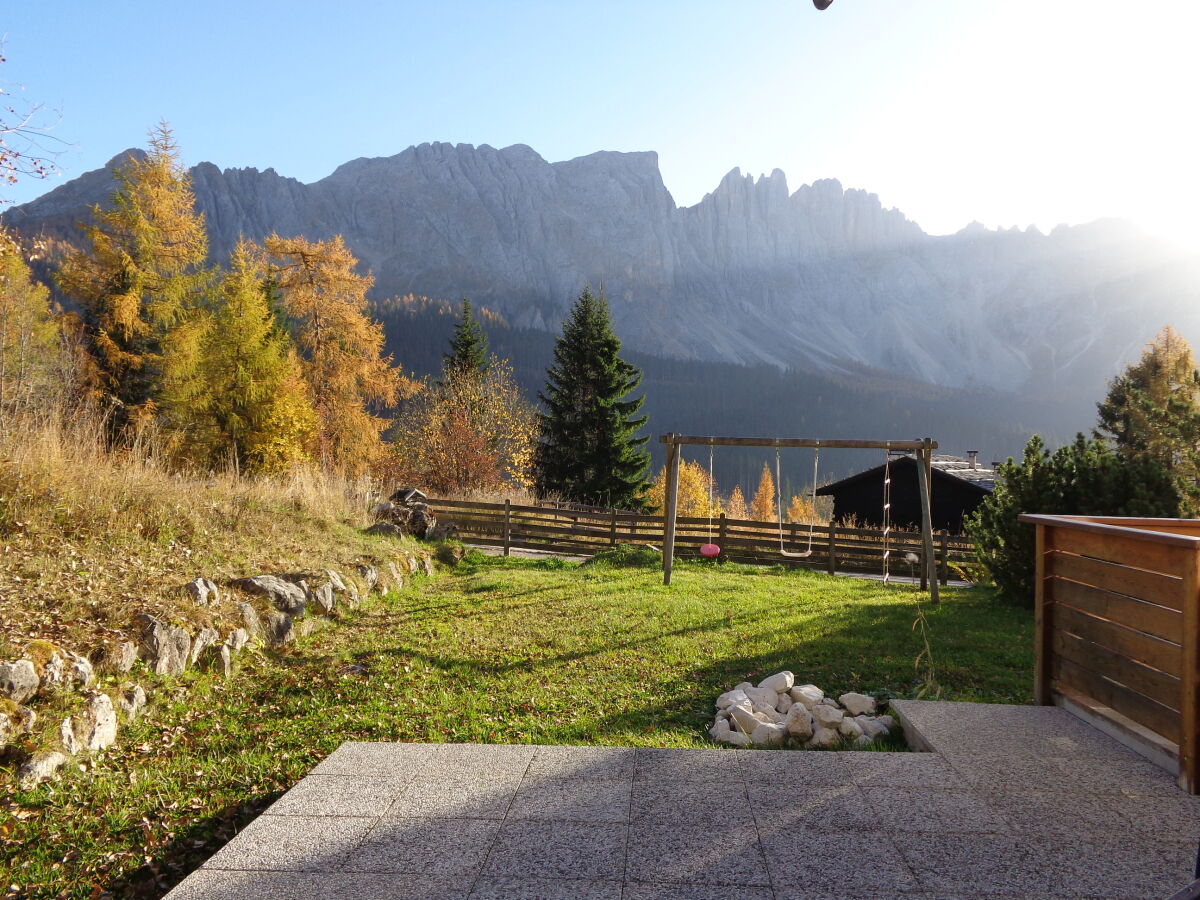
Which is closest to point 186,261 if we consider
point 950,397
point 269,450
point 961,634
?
point 269,450

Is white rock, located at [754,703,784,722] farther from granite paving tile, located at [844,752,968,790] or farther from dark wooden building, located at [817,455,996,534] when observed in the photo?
dark wooden building, located at [817,455,996,534]

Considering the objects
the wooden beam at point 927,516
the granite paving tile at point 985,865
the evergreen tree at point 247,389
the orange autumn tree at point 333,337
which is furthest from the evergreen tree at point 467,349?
the granite paving tile at point 985,865

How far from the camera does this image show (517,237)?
500 feet

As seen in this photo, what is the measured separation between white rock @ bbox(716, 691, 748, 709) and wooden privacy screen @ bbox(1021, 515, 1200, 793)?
177cm

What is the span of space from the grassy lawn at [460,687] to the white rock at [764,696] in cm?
33

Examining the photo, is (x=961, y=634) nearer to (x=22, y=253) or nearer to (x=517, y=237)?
(x=22, y=253)

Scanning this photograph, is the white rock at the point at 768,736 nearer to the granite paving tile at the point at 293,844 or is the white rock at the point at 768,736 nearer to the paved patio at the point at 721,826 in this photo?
the paved patio at the point at 721,826

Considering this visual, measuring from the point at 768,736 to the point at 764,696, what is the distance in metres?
0.61

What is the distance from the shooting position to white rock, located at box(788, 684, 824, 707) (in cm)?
454

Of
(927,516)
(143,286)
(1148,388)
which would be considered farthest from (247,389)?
(1148,388)

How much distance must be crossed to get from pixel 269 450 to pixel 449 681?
16.8 m

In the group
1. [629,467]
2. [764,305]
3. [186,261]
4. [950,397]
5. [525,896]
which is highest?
[764,305]

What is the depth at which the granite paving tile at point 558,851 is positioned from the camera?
239 cm

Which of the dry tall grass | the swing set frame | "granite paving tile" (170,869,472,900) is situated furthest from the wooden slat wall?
"granite paving tile" (170,869,472,900)
